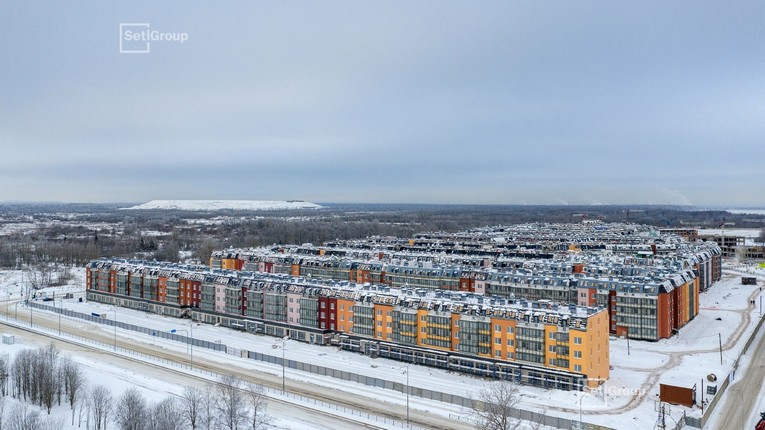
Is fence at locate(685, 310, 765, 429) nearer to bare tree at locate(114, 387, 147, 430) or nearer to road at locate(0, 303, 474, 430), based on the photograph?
road at locate(0, 303, 474, 430)

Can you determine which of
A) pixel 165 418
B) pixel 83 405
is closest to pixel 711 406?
pixel 165 418

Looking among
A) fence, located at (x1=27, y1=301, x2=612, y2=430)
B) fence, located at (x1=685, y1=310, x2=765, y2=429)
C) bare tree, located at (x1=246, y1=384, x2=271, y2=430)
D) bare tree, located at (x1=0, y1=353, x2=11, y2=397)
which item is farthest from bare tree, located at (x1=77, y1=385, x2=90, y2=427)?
fence, located at (x1=685, y1=310, x2=765, y2=429)

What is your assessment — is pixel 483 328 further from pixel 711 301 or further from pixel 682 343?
pixel 711 301

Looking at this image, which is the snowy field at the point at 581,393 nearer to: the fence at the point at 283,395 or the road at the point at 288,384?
the road at the point at 288,384

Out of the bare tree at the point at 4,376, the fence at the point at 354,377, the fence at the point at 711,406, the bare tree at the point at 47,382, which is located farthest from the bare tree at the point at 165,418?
the fence at the point at 711,406

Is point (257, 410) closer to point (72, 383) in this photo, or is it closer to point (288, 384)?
point (288, 384)

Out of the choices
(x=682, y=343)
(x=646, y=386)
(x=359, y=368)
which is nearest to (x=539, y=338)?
(x=646, y=386)

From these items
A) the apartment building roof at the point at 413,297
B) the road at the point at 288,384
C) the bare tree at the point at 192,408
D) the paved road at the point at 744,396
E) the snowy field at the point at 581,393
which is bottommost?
the paved road at the point at 744,396
